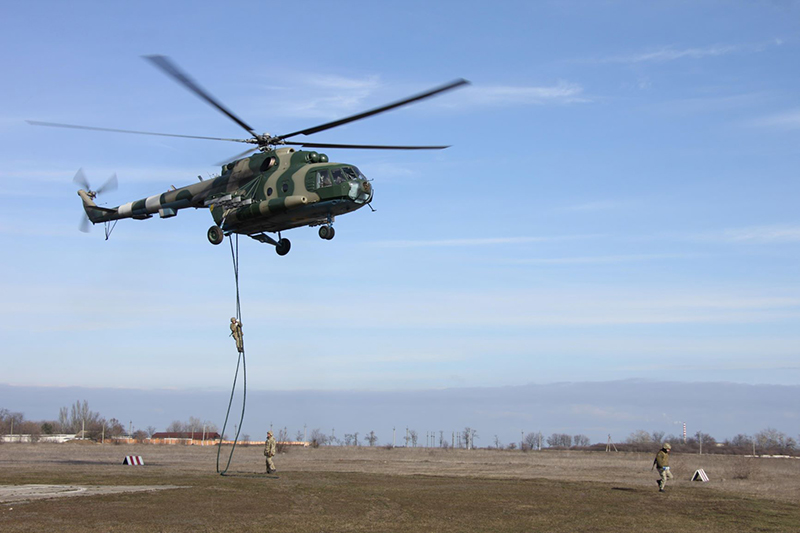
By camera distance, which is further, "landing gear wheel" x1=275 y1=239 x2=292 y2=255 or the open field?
"landing gear wheel" x1=275 y1=239 x2=292 y2=255

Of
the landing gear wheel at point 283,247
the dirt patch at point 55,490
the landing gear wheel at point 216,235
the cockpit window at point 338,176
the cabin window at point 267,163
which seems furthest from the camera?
the landing gear wheel at point 283,247

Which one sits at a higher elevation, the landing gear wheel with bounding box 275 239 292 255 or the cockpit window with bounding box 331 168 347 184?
the cockpit window with bounding box 331 168 347 184

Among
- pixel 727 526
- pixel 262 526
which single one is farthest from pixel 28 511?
pixel 727 526

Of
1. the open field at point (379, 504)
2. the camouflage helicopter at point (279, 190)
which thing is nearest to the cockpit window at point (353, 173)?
the camouflage helicopter at point (279, 190)

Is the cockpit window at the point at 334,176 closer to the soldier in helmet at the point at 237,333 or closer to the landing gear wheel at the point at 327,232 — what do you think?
Answer: the landing gear wheel at the point at 327,232

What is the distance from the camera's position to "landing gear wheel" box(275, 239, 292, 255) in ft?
97.4

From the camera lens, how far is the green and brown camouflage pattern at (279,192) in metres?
26.2

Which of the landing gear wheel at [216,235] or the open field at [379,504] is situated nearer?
the open field at [379,504]

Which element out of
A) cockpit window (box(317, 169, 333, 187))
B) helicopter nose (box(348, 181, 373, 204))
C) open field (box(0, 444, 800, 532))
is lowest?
open field (box(0, 444, 800, 532))

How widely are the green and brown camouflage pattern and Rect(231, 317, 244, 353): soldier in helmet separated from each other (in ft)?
12.5

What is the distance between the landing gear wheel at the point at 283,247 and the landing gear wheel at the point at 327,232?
2811 mm

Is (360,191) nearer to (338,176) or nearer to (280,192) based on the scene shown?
(338,176)

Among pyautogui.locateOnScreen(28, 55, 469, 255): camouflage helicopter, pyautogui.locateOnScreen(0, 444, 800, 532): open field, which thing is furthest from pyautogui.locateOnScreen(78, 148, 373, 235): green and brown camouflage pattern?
pyautogui.locateOnScreen(0, 444, 800, 532): open field

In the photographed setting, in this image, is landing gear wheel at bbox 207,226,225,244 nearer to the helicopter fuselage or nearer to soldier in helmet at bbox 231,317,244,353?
the helicopter fuselage
